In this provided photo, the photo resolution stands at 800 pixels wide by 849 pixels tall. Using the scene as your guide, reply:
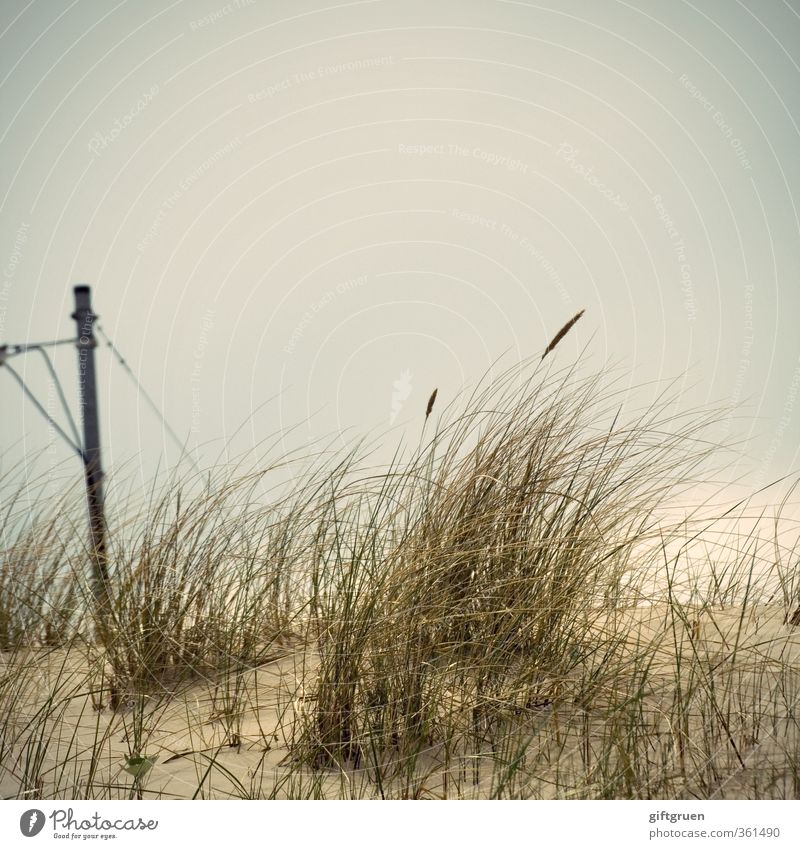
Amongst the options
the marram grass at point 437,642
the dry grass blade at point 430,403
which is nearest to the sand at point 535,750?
the marram grass at point 437,642

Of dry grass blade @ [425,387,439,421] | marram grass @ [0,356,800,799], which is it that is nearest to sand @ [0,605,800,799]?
marram grass @ [0,356,800,799]

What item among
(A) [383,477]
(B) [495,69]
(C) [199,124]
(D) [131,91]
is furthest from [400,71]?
(A) [383,477]

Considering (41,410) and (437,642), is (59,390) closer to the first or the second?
(41,410)

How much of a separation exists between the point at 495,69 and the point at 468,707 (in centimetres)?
260

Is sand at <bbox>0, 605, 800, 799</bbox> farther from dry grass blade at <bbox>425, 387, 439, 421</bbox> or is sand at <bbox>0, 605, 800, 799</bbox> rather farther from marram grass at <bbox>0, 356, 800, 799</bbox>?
dry grass blade at <bbox>425, 387, 439, 421</bbox>

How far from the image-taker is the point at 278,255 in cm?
351

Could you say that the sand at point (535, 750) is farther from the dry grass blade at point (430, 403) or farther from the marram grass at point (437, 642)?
the dry grass blade at point (430, 403)

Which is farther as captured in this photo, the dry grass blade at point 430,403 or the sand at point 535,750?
the dry grass blade at point 430,403

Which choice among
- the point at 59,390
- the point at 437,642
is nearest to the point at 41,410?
the point at 59,390

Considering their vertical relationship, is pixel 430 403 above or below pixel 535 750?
above

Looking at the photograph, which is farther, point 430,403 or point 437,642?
point 430,403

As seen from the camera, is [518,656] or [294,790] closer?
[294,790]
